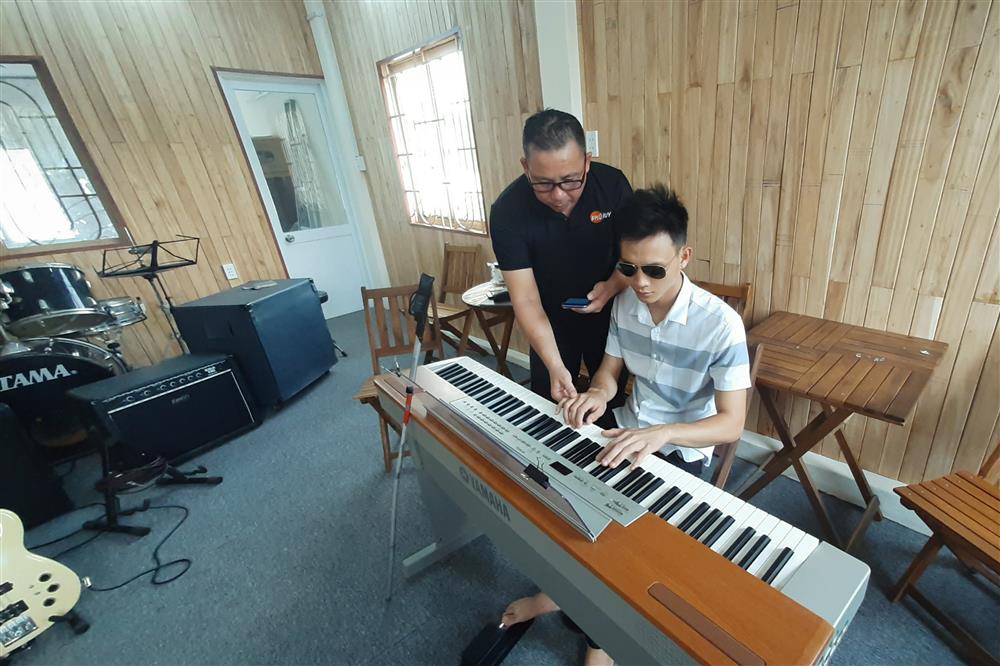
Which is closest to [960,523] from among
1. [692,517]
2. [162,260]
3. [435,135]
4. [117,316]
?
[692,517]

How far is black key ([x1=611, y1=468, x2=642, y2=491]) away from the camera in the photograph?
0.84 m

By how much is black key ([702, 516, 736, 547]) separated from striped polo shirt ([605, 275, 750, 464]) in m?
0.29

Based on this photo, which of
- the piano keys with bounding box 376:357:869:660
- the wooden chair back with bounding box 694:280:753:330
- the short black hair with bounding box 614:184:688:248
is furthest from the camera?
the wooden chair back with bounding box 694:280:753:330

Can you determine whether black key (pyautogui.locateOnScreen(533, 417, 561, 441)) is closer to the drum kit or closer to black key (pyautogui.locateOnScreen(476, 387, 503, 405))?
black key (pyautogui.locateOnScreen(476, 387, 503, 405))

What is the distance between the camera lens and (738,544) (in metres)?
0.69

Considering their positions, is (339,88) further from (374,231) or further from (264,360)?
(264,360)

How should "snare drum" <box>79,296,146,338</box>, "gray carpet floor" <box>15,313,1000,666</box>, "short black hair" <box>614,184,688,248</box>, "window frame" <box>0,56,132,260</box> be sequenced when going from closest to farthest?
"short black hair" <box>614,184,688,248</box>, "gray carpet floor" <box>15,313,1000,666</box>, "snare drum" <box>79,296,146,338</box>, "window frame" <box>0,56,132,260</box>

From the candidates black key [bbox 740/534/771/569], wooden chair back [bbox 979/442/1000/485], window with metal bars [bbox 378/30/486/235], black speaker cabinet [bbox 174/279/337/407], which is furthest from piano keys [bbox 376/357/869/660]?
window with metal bars [bbox 378/30/486/235]

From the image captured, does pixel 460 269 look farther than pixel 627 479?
Yes

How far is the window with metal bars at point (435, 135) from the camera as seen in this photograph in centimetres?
301

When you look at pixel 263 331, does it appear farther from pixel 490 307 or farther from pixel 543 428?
pixel 543 428

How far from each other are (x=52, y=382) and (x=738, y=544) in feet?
11.0

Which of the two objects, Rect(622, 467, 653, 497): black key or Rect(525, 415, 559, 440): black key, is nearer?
Rect(622, 467, 653, 497): black key

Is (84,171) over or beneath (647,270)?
over
